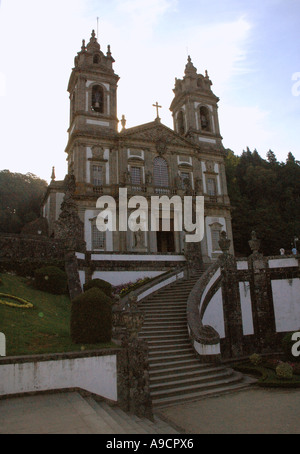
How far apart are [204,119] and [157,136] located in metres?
7.63

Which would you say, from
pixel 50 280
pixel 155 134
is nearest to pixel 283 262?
pixel 50 280

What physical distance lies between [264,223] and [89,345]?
35.3 m

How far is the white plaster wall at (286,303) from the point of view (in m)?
17.9

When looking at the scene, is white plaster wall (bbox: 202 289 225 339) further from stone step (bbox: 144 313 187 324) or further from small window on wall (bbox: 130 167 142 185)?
small window on wall (bbox: 130 167 142 185)

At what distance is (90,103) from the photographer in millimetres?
31906

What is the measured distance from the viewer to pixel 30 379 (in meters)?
7.40

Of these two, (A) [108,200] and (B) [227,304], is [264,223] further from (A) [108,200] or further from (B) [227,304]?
(B) [227,304]

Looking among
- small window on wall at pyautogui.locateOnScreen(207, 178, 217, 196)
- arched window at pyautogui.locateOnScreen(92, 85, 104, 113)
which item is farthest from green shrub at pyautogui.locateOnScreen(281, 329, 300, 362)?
arched window at pyautogui.locateOnScreen(92, 85, 104, 113)

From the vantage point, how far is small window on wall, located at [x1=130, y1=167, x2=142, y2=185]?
101ft

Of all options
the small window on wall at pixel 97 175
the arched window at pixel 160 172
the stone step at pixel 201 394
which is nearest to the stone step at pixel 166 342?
the stone step at pixel 201 394

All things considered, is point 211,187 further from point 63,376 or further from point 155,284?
point 63,376

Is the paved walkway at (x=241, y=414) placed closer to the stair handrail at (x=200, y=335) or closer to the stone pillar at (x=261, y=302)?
the stair handrail at (x=200, y=335)
